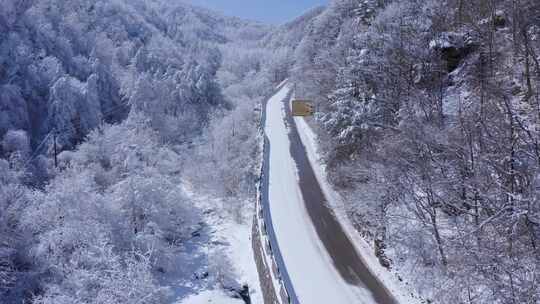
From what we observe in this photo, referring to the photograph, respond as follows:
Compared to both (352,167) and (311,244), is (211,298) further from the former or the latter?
(352,167)

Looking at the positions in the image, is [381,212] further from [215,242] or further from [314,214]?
[215,242]

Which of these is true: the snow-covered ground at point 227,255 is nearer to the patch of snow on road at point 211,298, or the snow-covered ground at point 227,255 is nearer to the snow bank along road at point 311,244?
the patch of snow on road at point 211,298

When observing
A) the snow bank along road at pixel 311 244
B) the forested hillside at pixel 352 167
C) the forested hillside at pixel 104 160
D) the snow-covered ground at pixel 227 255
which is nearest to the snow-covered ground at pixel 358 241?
the snow bank along road at pixel 311 244

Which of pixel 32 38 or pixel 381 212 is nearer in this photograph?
pixel 381 212

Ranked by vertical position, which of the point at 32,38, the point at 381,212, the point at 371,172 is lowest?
the point at 381,212

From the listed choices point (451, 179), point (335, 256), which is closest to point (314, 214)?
point (335, 256)
